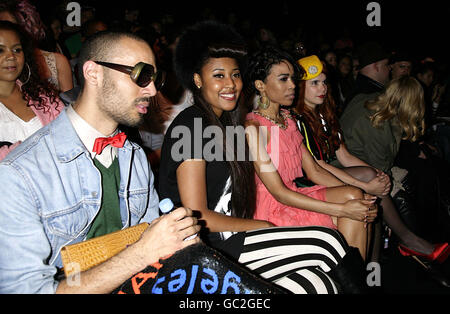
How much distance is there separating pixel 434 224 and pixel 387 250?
623mm

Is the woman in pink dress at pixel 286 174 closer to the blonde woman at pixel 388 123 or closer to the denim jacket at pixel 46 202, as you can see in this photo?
the blonde woman at pixel 388 123

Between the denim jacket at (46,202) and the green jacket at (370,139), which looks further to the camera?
Result: the green jacket at (370,139)

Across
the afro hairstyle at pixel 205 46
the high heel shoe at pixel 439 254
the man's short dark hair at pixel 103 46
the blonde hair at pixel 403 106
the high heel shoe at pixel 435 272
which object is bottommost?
the high heel shoe at pixel 435 272

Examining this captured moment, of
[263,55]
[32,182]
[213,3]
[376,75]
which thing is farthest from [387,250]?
[213,3]

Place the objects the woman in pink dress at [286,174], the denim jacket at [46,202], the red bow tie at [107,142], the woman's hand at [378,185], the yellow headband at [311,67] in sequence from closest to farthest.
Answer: the denim jacket at [46,202] < the red bow tie at [107,142] < the woman in pink dress at [286,174] < the woman's hand at [378,185] < the yellow headband at [311,67]

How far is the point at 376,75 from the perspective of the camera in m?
4.44

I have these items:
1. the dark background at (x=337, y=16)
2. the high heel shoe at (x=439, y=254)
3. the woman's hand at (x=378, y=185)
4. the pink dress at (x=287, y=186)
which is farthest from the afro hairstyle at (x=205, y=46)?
the dark background at (x=337, y=16)

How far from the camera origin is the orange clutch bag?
130 cm

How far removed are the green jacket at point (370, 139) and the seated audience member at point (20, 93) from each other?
2975mm

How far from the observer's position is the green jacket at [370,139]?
362 centimetres

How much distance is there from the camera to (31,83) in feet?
8.43

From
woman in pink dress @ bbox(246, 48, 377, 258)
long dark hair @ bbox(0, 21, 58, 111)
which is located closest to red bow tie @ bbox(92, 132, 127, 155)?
woman in pink dress @ bbox(246, 48, 377, 258)

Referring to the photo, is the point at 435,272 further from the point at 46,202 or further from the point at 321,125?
the point at 46,202

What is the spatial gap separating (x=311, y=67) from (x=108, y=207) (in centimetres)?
267
